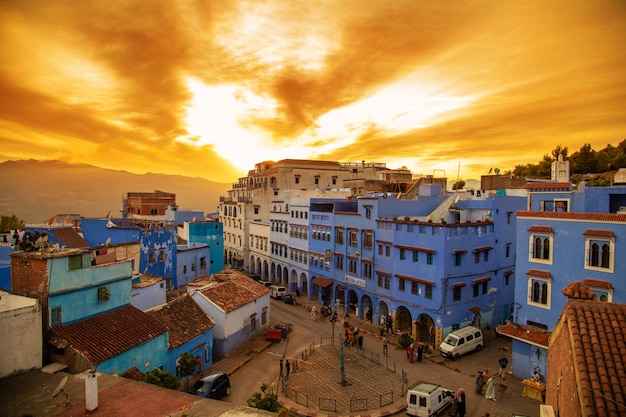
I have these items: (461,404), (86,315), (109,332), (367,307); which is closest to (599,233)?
(461,404)

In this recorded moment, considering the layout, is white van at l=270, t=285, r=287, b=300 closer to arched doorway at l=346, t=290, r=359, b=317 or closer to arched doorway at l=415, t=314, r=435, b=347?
arched doorway at l=346, t=290, r=359, b=317

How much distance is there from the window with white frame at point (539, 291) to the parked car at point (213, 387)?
19.5 metres

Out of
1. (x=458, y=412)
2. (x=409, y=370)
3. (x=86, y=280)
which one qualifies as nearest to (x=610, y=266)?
(x=458, y=412)

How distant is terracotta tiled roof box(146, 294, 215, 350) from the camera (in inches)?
960

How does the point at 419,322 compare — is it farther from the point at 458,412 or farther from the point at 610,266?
the point at 610,266

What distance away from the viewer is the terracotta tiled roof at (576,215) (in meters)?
21.4

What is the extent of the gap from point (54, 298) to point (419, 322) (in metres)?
25.7

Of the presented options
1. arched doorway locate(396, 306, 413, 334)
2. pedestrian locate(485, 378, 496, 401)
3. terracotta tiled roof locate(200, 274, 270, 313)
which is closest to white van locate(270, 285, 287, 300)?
terracotta tiled roof locate(200, 274, 270, 313)

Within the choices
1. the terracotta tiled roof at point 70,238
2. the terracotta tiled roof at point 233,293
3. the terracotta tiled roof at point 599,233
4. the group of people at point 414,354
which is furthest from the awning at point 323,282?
the terracotta tiled roof at point 599,233

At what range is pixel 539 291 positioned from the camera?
2427 cm

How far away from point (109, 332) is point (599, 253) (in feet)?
88.5

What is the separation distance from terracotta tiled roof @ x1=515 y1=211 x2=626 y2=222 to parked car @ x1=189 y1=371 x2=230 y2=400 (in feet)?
70.0

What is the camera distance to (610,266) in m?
21.5

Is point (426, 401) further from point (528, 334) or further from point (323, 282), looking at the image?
point (323, 282)
